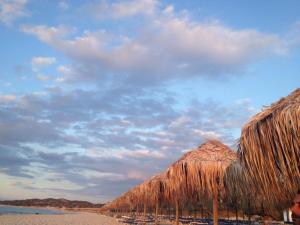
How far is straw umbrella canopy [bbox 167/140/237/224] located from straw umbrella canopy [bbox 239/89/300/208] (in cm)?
480

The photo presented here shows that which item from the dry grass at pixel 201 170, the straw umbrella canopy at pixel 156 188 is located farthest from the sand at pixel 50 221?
the dry grass at pixel 201 170

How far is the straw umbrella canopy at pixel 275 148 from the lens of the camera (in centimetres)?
352

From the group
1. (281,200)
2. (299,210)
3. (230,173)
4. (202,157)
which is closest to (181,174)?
(202,157)

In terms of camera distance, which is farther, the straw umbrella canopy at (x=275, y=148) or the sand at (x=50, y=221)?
the sand at (x=50, y=221)

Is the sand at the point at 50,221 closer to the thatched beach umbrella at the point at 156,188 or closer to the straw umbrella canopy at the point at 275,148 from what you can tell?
the thatched beach umbrella at the point at 156,188

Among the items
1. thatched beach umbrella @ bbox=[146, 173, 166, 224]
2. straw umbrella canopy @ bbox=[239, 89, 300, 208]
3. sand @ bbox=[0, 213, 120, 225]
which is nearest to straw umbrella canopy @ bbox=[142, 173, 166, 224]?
thatched beach umbrella @ bbox=[146, 173, 166, 224]

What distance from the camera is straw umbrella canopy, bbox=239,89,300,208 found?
352 cm

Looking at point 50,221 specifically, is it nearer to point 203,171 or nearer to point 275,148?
point 203,171

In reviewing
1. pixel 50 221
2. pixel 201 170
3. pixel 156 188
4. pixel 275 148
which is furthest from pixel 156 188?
pixel 50 221

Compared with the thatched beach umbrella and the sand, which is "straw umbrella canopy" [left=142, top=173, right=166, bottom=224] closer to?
the thatched beach umbrella

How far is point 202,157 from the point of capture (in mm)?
9250

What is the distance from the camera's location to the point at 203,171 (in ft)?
29.1

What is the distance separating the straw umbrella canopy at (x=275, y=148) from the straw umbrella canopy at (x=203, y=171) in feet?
15.8

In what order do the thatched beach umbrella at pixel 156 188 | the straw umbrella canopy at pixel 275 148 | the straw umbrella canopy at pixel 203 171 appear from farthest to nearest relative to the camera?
1. the thatched beach umbrella at pixel 156 188
2. the straw umbrella canopy at pixel 203 171
3. the straw umbrella canopy at pixel 275 148
